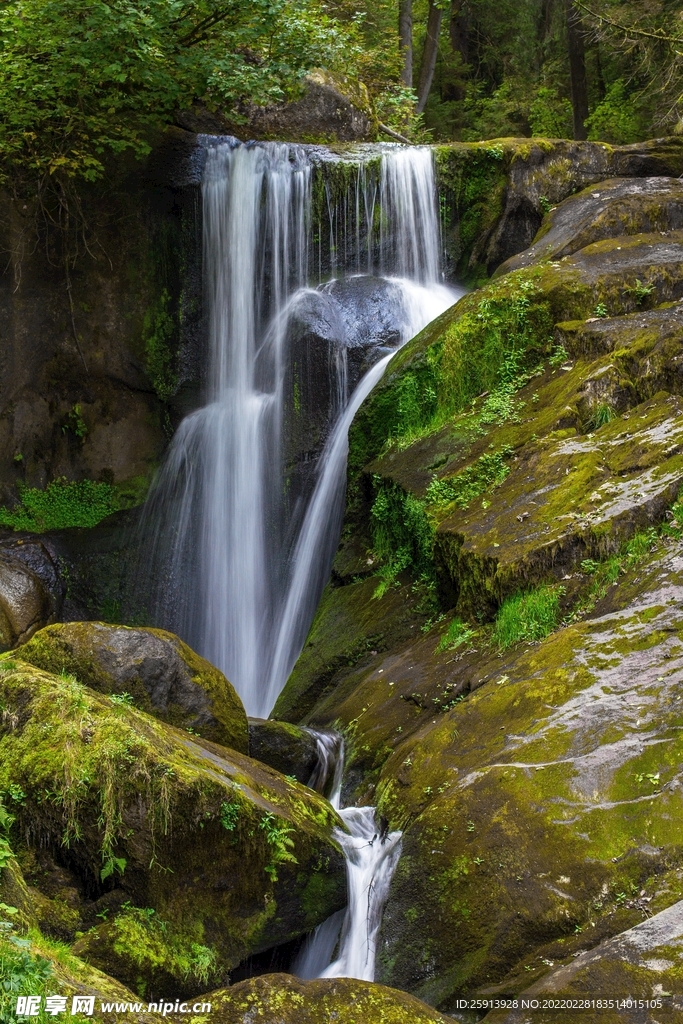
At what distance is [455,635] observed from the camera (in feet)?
21.8

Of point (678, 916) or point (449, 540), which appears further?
point (449, 540)

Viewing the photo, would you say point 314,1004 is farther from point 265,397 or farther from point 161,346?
point 161,346

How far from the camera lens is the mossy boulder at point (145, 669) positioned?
5645 mm

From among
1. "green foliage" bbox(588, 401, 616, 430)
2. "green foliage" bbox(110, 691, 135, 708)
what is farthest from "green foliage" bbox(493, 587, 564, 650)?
"green foliage" bbox(110, 691, 135, 708)

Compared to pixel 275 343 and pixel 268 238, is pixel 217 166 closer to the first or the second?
pixel 268 238

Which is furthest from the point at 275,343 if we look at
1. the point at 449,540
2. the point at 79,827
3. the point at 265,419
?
the point at 79,827

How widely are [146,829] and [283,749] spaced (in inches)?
81.8

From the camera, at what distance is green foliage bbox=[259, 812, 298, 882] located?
498cm

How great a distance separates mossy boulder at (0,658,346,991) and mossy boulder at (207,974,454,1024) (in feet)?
2.62

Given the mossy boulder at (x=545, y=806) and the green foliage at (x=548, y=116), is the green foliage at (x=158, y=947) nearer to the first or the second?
the mossy boulder at (x=545, y=806)

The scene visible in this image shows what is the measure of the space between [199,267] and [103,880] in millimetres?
9467

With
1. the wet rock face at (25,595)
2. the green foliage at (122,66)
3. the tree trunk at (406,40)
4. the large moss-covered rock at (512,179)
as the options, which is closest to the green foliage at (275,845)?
the wet rock face at (25,595)

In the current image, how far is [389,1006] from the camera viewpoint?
3.60 meters

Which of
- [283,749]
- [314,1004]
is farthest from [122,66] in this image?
[314,1004]
